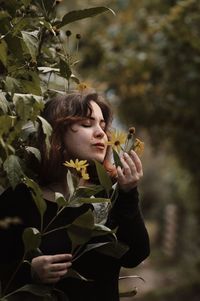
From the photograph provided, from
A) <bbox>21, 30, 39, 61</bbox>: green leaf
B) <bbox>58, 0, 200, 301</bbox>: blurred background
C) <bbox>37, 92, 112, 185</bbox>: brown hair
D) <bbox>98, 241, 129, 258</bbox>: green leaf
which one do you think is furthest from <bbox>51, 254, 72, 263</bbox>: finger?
<bbox>58, 0, 200, 301</bbox>: blurred background

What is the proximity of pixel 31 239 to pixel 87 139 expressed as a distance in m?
0.39

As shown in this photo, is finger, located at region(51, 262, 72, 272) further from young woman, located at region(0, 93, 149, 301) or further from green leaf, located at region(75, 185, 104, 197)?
green leaf, located at region(75, 185, 104, 197)

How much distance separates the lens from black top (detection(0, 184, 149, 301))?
204 cm

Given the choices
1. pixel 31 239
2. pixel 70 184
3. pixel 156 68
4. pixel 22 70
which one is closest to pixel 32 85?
pixel 22 70

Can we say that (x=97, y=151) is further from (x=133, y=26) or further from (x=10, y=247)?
(x=133, y=26)

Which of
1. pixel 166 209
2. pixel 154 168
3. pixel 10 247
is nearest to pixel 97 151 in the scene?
pixel 10 247

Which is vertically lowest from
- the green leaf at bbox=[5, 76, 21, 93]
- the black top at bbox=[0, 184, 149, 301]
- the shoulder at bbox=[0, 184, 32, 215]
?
the black top at bbox=[0, 184, 149, 301]

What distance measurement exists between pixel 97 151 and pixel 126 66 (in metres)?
4.49

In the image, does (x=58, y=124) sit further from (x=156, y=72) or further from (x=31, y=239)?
(x=156, y=72)

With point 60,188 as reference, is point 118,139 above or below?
above

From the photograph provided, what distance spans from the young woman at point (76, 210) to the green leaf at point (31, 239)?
0.04 metres

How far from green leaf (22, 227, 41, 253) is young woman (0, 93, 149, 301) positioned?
0.04 m

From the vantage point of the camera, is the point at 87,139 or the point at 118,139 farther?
the point at 87,139

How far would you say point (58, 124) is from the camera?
86.6 inches
